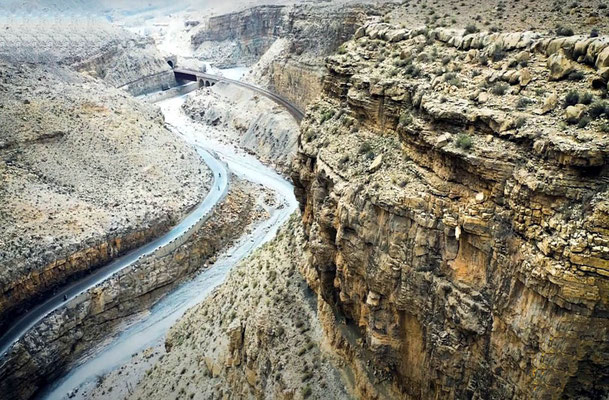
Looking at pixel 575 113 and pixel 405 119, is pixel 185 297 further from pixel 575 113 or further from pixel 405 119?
pixel 575 113

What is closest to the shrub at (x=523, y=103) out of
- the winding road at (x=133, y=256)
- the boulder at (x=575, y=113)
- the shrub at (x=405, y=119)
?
the boulder at (x=575, y=113)

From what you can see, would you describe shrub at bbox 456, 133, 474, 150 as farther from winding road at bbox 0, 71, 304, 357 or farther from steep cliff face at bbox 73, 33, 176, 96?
steep cliff face at bbox 73, 33, 176, 96

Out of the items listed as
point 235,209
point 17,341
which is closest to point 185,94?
point 235,209

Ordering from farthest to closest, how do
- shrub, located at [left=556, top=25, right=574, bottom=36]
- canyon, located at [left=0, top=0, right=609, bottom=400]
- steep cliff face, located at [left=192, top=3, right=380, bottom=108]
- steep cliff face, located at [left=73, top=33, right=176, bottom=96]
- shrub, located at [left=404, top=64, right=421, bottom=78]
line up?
steep cliff face, located at [left=73, top=33, right=176, bottom=96] < steep cliff face, located at [left=192, top=3, right=380, bottom=108] < shrub, located at [left=404, top=64, right=421, bottom=78] < shrub, located at [left=556, top=25, right=574, bottom=36] < canyon, located at [left=0, top=0, right=609, bottom=400]

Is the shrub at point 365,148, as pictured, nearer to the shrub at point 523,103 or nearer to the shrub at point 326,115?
the shrub at point 326,115

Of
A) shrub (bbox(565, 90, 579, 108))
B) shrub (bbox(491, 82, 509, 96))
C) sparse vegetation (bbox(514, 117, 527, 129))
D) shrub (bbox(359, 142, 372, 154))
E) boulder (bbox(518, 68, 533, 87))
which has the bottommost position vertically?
shrub (bbox(359, 142, 372, 154))

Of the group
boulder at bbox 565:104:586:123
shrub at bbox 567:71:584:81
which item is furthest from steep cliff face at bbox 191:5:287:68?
boulder at bbox 565:104:586:123
